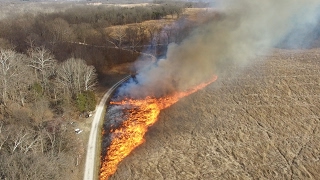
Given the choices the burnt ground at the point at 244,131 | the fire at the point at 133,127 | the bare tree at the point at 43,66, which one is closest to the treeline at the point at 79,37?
the bare tree at the point at 43,66

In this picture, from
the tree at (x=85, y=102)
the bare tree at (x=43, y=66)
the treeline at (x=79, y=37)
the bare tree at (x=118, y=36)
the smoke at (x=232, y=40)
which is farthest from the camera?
the bare tree at (x=118, y=36)

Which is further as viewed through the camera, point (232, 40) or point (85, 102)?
point (232, 40)

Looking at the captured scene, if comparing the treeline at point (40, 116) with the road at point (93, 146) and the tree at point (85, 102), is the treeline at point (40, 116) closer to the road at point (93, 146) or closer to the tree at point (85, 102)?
the tree at point (85, 102)

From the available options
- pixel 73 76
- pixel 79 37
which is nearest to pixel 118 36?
pixel 79 37

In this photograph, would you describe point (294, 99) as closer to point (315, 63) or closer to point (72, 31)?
point (315, 63)

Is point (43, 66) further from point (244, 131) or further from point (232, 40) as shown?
point (232, 40)

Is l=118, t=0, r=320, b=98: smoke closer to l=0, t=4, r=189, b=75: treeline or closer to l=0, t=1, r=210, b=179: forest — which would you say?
l=0, t=1, r=210, b=179: forest

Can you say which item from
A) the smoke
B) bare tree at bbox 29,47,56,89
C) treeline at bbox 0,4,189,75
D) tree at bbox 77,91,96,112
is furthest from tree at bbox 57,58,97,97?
treeline at bbox 0,4,189,75
